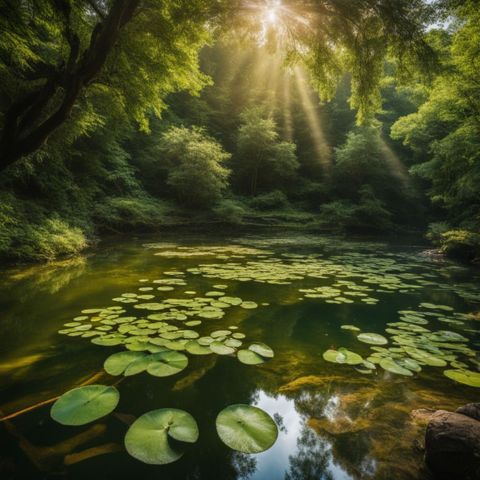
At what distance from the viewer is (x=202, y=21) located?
4164 millimetres

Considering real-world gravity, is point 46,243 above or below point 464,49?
below

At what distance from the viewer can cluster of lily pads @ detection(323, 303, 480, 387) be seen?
2.40m

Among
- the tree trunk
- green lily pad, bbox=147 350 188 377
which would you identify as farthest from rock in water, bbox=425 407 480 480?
the tree trunk

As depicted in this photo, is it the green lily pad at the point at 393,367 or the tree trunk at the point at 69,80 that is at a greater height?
the tree trunk at the point at 69,80

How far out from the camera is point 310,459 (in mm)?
1609

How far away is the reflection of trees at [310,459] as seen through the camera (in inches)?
59.9

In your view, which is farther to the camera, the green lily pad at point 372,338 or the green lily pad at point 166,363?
the green lily pad at point 372,338

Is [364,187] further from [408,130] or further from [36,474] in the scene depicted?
[36,474]

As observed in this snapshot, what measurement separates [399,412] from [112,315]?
2851 millimetres

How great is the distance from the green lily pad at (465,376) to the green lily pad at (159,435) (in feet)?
6.72

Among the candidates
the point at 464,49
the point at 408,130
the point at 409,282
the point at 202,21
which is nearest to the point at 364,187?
the point at 408,130

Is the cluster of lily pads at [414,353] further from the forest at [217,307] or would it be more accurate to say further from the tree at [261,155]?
the tree at [261,155]

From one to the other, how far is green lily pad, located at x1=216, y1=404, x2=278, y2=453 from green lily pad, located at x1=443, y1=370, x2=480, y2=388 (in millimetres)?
1618

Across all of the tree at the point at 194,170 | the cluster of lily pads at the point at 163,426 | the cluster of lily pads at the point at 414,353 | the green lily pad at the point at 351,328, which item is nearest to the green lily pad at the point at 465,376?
the cluster of lily pads at the point at 414,353
